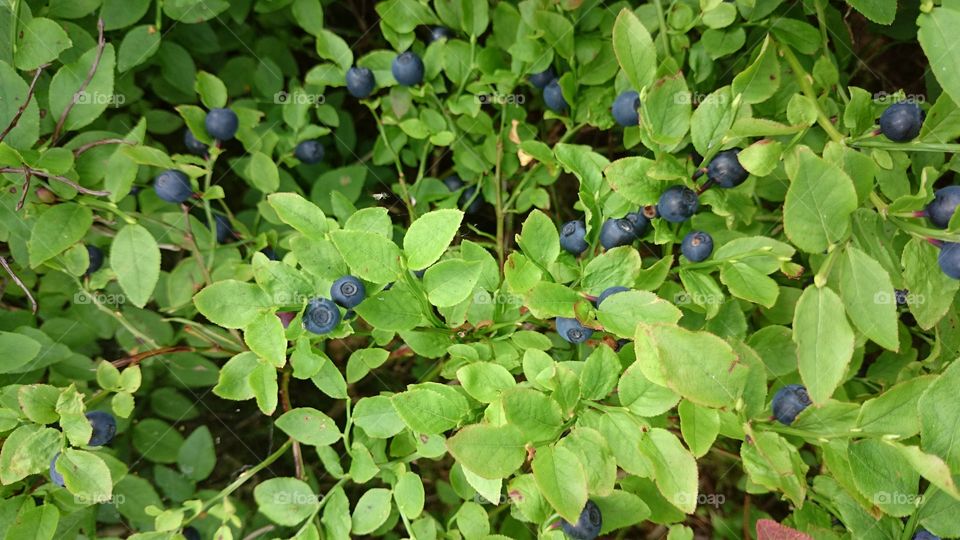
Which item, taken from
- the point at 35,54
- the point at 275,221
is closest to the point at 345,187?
the point at 275,221

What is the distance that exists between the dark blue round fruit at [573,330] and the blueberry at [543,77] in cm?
82

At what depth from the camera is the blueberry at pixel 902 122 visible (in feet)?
4.61

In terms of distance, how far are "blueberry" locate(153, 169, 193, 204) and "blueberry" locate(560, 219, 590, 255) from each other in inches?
36.9

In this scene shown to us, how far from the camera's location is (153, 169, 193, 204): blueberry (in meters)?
1.81

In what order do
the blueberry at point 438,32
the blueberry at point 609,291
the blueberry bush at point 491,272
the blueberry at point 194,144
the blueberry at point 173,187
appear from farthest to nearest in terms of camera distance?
the blueberry at point 194,144
the blueberry at point 438,32
the blueberry at point 173,187
the blueberry at point 609,291
the blueberry bush at point 491,272

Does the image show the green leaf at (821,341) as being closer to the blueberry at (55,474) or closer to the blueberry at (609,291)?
the blueberry at (609,291)

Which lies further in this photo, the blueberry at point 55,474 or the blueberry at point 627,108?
the blueberry at point 627,108

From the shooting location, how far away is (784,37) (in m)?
1.83

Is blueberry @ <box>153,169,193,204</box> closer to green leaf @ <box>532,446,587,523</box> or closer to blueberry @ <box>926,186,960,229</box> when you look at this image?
green leaf @ <box>532,446,587,523</box>

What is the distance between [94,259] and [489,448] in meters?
1.29

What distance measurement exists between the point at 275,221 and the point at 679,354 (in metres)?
1.27

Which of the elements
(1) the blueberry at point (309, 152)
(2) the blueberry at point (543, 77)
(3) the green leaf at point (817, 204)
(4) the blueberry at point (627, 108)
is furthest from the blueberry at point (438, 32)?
(3) the green leaf at point (817, 204)

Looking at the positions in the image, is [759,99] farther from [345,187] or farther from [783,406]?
[345,187]

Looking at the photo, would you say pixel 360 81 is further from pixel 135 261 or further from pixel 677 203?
pixel 677 203
